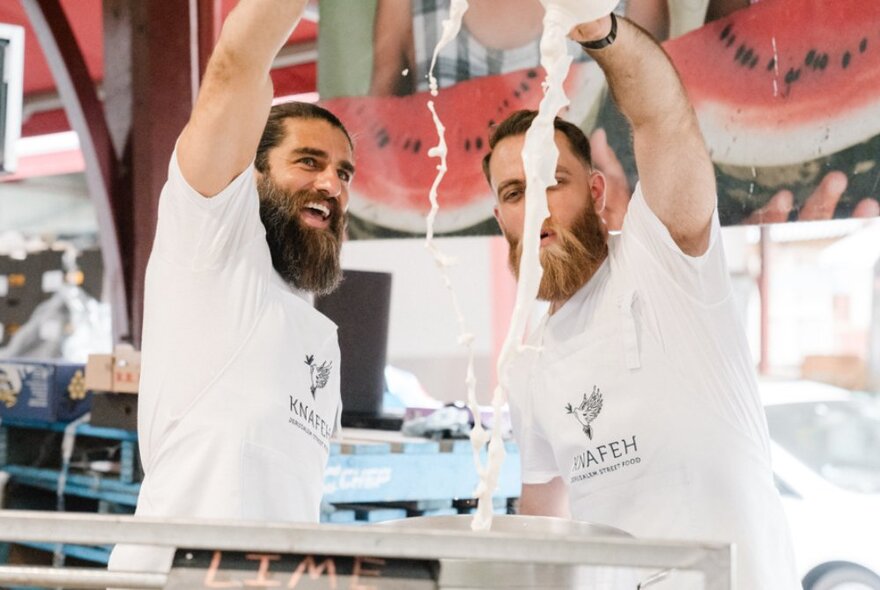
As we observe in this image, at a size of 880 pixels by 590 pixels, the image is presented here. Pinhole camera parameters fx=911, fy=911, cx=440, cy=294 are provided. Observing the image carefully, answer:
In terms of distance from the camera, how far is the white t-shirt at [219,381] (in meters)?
1.35

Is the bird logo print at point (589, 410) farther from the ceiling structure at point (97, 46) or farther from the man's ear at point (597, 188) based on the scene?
the ceiling structure at point (97, 46)

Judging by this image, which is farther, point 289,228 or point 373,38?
point 373,38

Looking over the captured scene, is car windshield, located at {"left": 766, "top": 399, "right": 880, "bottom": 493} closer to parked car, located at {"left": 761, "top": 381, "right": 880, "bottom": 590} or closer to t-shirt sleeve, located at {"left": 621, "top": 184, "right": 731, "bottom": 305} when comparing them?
parked car, located at {"left": 761, "top": 381, "right": 880, "bottom": 590}

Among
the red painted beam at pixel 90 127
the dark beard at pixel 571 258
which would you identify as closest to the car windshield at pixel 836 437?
the dark beard at pixel 571 258

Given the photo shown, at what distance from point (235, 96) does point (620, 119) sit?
167 cm

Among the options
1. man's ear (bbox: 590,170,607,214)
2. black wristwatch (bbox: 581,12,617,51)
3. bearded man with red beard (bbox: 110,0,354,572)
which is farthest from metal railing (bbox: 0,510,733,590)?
man's ear (bbox: 590,170,607,214)

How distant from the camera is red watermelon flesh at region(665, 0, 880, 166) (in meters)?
2.35

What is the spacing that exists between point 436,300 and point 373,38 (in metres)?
2.95

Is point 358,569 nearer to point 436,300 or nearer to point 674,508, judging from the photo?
point 674,508

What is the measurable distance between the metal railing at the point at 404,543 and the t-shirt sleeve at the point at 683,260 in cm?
77

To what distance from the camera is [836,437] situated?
4258 millimetres

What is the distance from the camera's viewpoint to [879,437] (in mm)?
4297

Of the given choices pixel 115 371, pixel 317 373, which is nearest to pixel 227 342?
pixel 317 373

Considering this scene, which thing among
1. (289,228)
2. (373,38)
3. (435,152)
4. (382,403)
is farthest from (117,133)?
(435,152)
